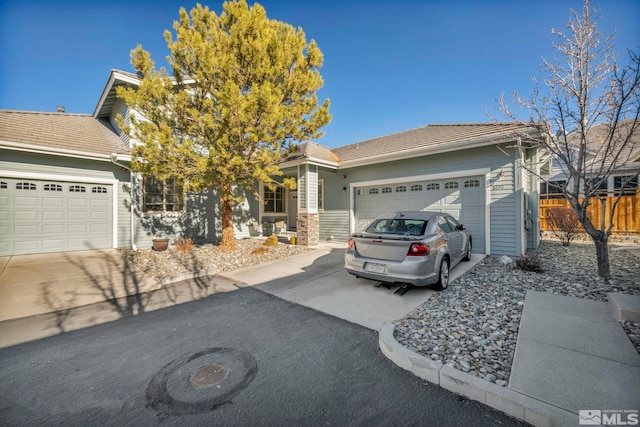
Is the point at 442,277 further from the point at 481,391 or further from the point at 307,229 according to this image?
the point at 307,229

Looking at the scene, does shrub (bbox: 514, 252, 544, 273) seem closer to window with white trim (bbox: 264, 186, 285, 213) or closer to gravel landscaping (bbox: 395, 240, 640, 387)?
gravel landscaping (bbox: 395, 240, 640, 387)

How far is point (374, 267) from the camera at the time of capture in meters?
4.65

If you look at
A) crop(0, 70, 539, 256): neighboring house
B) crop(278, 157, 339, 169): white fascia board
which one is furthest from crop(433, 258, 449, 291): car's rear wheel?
crop(278, 157, 339, 169): white fascia board

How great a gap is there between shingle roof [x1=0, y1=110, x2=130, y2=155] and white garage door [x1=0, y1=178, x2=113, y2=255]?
122 cm

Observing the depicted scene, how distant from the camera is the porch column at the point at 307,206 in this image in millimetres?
9969

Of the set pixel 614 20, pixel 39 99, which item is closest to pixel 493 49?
pixel 614 20

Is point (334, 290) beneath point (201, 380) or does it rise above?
above

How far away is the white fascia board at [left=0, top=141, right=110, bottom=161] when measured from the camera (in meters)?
7.40

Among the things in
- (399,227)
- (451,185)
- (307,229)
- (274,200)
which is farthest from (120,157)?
(451,185)

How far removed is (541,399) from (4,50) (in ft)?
47.7

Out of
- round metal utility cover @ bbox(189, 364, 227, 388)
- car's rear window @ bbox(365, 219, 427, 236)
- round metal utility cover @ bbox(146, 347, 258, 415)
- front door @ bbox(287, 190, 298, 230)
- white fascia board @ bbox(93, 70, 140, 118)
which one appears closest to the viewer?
round metal utility cover @ bbox(146, 347, 258, 415)

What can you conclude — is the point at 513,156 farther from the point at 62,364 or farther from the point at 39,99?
the point at 39,99

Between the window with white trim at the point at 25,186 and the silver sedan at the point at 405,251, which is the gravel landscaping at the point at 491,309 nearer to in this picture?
the silver sedan at the point at 405,251

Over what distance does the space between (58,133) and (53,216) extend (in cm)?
301
